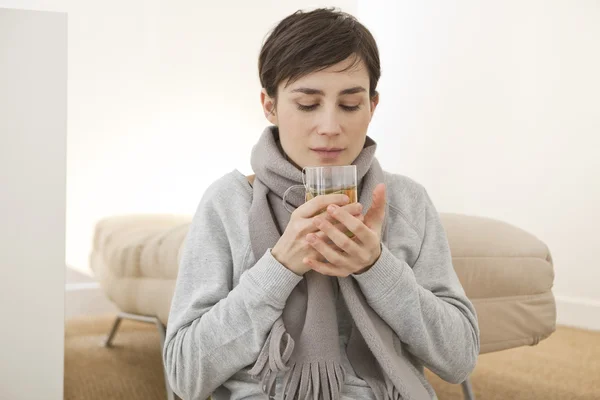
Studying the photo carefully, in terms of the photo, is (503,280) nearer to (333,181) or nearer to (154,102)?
(333,181)

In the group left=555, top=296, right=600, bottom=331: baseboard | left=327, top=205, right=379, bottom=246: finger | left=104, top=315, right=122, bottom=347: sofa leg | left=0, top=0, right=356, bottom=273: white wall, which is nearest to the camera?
left=327, top=205, right=379, bottom=246: finger

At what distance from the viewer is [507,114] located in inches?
138

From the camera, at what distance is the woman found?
0.96 m

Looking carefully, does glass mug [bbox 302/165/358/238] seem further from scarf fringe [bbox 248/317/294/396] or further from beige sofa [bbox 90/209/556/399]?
beige sofa [bbox 90/209/556/399]

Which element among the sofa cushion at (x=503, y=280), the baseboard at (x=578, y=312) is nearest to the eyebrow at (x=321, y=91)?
the sofa cushion at (x=503, y=280)

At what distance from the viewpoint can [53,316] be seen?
1.45 m

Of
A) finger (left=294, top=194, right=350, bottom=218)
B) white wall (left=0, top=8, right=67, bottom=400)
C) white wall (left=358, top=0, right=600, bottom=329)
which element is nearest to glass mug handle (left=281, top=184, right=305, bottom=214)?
finger (left=294, top=194, right=350, bottom=218)

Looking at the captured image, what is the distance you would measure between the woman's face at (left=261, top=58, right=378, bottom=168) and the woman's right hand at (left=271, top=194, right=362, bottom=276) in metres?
0.15

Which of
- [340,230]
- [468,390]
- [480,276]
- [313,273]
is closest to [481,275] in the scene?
[480,276]

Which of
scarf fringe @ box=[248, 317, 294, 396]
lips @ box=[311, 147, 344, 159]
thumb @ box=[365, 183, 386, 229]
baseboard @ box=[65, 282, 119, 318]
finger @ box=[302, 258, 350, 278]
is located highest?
lips @ box=[311, 147, 344, 159]

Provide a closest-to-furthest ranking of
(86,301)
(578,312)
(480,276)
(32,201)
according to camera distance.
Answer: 1. (32,201)
2. (480,276)
3. (86,301)
4. (578,312)

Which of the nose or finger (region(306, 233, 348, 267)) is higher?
the nose

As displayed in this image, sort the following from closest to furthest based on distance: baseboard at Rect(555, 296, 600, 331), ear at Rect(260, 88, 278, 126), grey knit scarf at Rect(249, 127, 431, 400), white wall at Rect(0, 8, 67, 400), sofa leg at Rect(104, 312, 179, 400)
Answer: grey knit scarf at Rect(249, 127, 431, 400) → ear at Rect(260, 88, 278, 126) → white wall at Rect(0, 8, 67, 400) → sofa leg at Rect(104, 312, 179, 400) → baseboard at Rect(555, 296, 600, 331)

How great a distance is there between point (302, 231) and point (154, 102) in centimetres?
166
